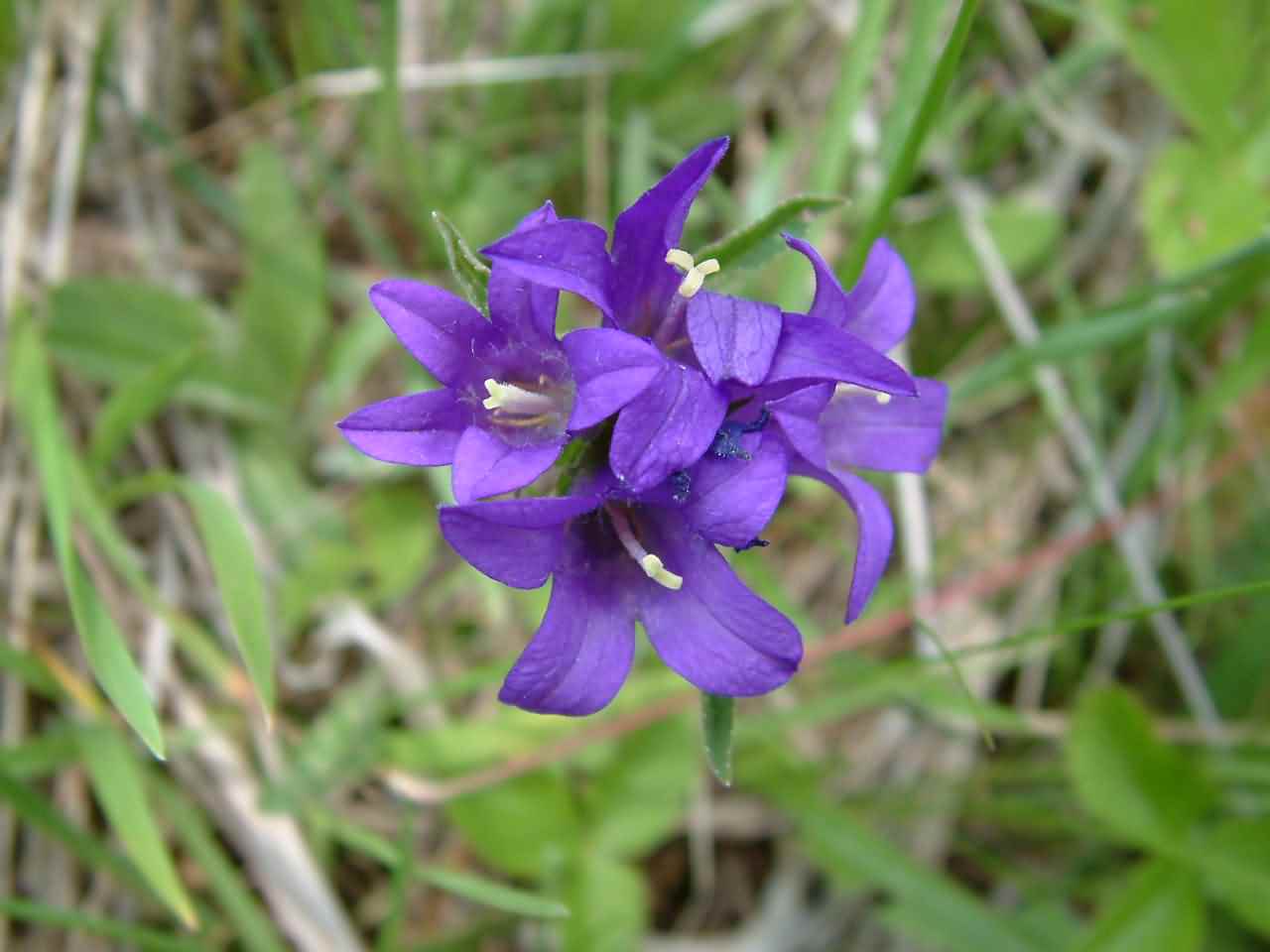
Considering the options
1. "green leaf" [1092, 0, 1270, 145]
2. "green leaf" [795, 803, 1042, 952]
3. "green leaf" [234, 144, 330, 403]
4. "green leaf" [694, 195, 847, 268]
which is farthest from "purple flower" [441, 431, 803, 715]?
"green leaf" [1092, 0, 1270, 145]

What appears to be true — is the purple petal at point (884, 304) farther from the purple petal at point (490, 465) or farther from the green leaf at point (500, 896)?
the green leaf at point (500, 896)

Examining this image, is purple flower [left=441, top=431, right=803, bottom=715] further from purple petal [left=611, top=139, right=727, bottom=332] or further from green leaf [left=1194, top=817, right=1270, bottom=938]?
green leaf [left=1194, top=817, right=1270, bottom=938]

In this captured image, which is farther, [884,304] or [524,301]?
[884,304]

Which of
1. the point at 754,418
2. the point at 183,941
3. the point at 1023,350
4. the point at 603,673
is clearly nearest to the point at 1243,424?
the point at 1023,350

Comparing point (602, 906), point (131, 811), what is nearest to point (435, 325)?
point (131, 811)

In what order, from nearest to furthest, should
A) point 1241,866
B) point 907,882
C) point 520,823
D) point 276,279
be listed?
point 1241,866 → point 520,823 → point 907,882 → point 276,279

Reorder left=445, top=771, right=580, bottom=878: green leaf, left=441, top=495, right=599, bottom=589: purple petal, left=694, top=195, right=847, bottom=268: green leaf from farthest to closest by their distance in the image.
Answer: left=445, top=771, right=580, bottom=878: green leaf → left=694, top=195, right=847, bottom=268: green leaf → left=441, top=495, right=599, bottom=589: purple petal

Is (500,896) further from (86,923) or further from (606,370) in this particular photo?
(606,370)
